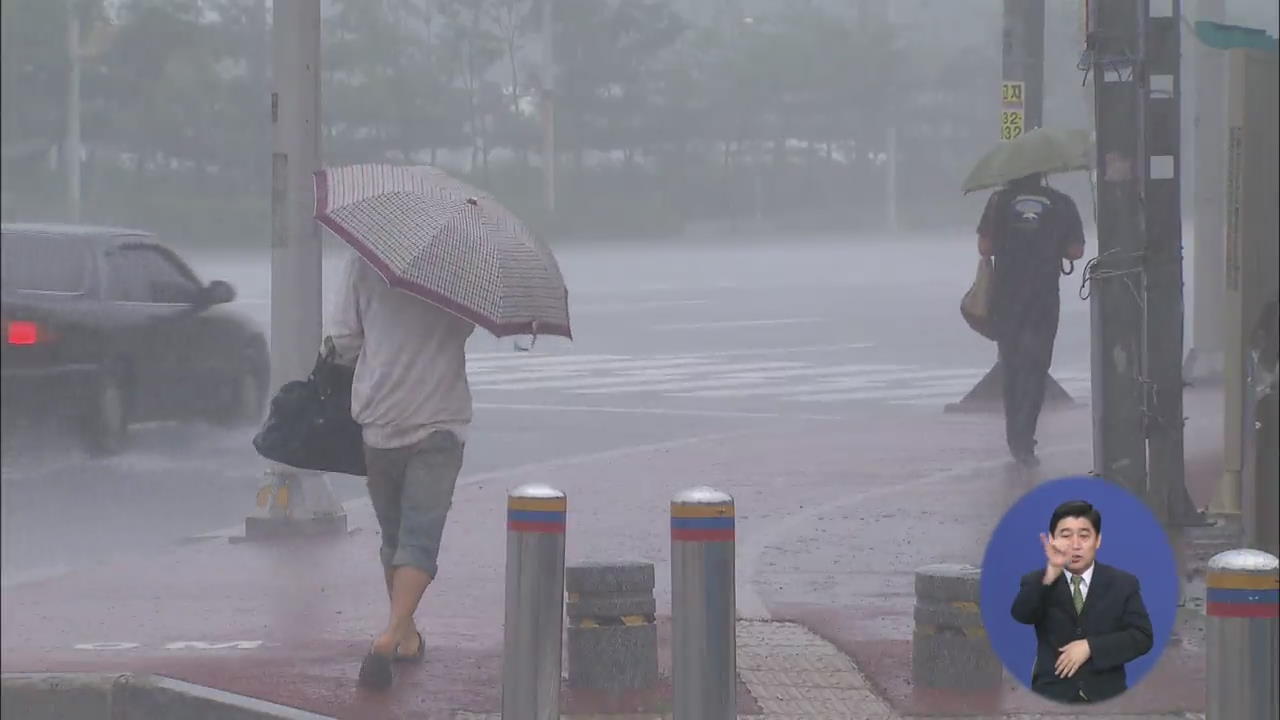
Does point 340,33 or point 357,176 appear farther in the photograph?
point 340,33

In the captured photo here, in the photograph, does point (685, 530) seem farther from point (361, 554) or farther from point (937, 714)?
point (361, 554)

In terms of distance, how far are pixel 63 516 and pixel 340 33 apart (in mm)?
5045

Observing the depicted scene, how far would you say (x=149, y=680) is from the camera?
22.5ft

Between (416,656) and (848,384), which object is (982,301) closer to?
(848,384)

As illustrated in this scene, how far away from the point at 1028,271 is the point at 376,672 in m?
7.41

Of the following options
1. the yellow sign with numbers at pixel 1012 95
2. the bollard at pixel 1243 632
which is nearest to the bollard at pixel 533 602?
Result: the bollard at pixel 1243 632

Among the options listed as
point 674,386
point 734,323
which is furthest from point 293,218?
point 734,323

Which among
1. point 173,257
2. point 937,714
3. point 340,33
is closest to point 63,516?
point 173,257

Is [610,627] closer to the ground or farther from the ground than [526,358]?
closer to the ground

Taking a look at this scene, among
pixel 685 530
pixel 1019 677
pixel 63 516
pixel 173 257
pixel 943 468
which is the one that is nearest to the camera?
pixel 1019 677

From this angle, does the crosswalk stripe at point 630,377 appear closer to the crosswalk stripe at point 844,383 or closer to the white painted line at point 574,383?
the white painted line at point 574,383

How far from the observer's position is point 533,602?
6168mm

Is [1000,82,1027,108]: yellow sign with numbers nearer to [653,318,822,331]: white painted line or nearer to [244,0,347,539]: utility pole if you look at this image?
[244,0,347,539]: utility pole

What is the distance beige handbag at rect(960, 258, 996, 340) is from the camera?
13961mm
